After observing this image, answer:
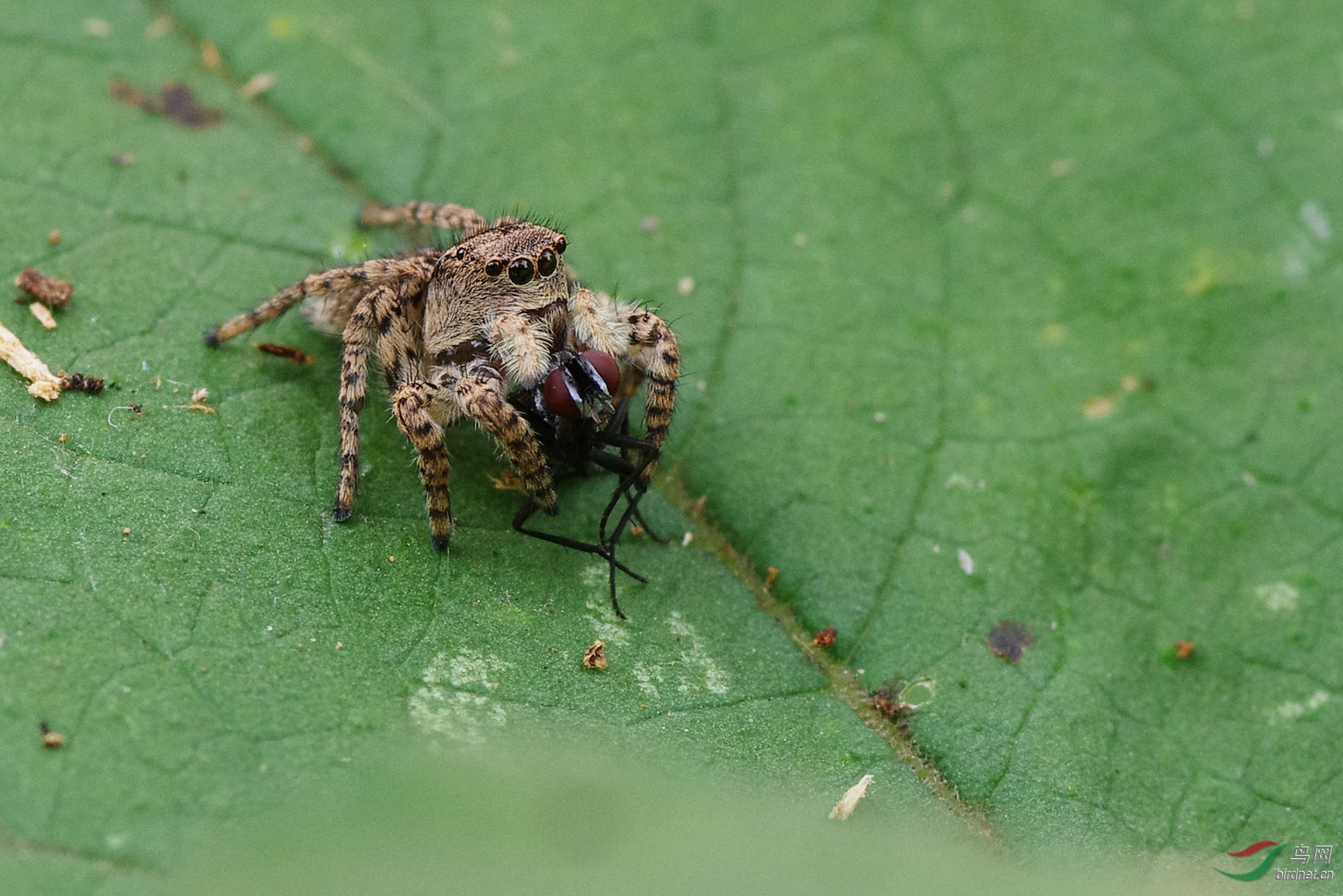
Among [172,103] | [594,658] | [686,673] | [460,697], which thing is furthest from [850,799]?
[172,103]

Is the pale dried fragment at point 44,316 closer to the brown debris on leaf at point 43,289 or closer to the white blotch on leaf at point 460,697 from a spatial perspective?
the brown debris on leaf at point 43,289

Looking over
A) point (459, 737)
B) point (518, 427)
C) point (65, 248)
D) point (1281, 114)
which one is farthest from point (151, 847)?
point (1281, 114)

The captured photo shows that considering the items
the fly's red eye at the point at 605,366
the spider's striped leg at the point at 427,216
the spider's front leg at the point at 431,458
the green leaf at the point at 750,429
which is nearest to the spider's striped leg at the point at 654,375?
the fly's red eye at the point at 605,366

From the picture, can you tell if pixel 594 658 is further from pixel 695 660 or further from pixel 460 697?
pixel 460 697

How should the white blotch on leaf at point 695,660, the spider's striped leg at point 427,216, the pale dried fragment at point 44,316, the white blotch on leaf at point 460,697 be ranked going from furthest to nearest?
the spider's striped leg at point 427,216 → the pale dried fragment at point 44,316 → the white blotch on leaf at point 695,660 → the white blotch on leaf at point 460,697

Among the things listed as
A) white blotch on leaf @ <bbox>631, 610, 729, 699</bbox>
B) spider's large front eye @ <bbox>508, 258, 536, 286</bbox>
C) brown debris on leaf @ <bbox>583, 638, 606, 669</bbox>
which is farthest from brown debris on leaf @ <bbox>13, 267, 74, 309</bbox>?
white blotch on leaf @ <bbox>631, 610, 729, 699</bbox>

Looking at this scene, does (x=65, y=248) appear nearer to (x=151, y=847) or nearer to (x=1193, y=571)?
(x=151, y=847)
